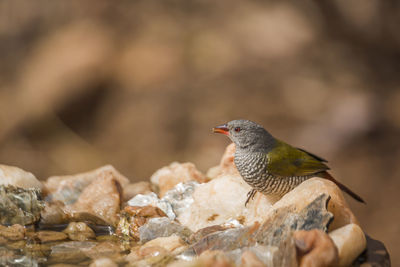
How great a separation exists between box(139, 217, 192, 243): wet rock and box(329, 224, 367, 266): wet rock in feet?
2.25

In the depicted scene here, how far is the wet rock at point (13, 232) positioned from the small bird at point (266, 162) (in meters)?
0.92

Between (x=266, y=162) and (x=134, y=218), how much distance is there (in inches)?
24.3

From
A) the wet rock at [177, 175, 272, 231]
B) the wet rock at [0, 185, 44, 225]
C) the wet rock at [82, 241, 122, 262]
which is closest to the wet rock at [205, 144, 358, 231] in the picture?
the wet rock at [177, 175, 272, 231]

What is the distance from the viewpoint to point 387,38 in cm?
446

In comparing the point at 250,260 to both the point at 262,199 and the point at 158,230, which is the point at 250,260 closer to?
the point at 158,230

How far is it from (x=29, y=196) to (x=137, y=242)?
1.86 ft

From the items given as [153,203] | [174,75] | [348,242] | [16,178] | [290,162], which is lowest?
[348,242]

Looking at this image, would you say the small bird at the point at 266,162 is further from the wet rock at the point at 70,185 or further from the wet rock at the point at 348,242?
the wet rock at the point at 70,185

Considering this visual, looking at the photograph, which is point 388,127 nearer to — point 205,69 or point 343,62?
point 343,62

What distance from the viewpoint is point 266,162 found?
6.91 feet

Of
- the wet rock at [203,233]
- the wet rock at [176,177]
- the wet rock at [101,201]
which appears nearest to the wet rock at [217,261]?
the wet rock at [203,233]

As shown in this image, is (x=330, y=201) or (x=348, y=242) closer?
(x=348, y=242)

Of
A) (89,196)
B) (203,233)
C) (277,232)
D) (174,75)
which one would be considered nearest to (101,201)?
(89,196)

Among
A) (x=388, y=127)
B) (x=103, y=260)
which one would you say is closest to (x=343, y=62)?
(x=388, y=127)
